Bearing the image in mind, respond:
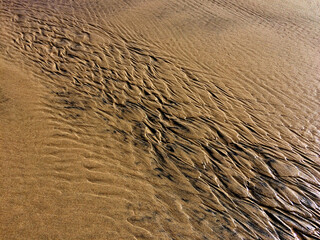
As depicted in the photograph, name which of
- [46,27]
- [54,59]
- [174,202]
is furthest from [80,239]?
[46,27]

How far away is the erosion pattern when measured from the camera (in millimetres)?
3875

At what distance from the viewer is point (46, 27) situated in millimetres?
8422

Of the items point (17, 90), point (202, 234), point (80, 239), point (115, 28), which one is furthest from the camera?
point (115, 28)

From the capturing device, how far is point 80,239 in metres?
3.46

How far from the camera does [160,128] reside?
5406 mm

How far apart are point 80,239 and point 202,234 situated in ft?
5.50

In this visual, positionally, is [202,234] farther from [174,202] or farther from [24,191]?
[24,191]

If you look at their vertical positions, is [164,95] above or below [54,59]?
above

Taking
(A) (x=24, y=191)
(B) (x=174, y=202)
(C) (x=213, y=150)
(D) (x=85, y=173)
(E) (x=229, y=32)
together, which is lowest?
(A) (x=24, y=191)

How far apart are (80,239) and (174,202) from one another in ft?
4.76

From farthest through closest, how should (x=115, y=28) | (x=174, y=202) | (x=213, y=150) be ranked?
(x=115, y=28) → (x=213, y=150) → (x=174, y=202)

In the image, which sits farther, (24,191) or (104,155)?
(104,155)

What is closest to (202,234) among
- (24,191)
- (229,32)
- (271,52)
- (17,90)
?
(24,191)

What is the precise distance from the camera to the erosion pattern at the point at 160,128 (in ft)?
12.7
